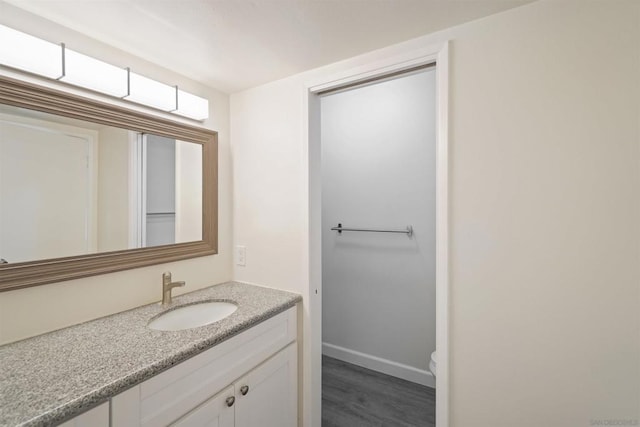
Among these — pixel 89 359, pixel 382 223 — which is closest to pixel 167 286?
pixel 89 359

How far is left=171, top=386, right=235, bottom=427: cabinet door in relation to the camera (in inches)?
40.4

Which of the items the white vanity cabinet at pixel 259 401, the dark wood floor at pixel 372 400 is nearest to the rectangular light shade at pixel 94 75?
the white vanity cabinet at pixel 259 401

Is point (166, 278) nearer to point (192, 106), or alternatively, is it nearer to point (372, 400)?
point (192, 106)

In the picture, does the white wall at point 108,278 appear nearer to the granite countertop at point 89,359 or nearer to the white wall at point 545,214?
the granite countertop at point 89,359

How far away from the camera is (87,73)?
1.20 metres

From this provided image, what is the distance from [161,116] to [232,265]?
1.02 meters

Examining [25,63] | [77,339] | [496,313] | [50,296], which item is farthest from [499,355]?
[25,63]

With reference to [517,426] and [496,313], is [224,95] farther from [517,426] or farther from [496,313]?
[517,426]

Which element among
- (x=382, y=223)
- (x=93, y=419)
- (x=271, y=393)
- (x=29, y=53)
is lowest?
(x=271, y=393)

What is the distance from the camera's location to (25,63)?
1.04 m

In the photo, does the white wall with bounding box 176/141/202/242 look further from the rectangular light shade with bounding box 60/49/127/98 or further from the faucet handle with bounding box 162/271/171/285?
the rectangular light shade with bounding box 60/49/127/98

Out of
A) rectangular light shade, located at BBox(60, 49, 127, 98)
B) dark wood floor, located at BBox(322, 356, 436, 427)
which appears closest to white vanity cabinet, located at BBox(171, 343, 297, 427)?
dark wood floor, located at BBox(322, 356, 436, 427)

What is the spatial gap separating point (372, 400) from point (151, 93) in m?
2.42

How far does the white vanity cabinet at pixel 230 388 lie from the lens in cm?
91
